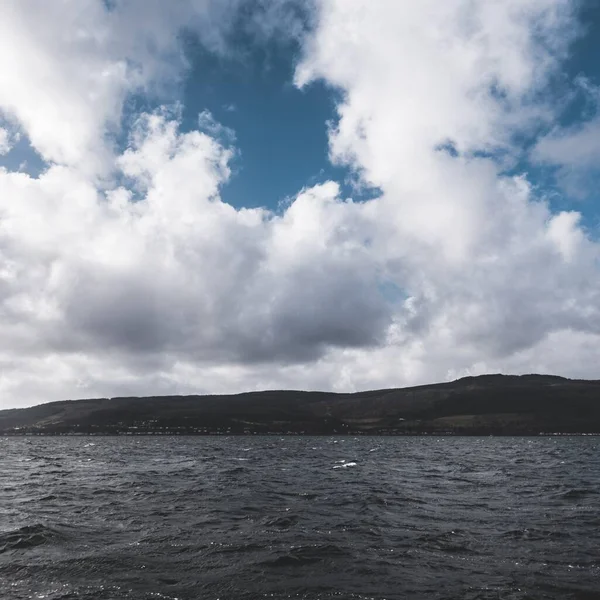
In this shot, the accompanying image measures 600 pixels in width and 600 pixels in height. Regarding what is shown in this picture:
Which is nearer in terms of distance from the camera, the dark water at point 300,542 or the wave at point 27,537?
the dark water at point 300,542

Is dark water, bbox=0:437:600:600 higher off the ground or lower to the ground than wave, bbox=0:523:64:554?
lower

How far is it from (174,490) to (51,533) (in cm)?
1823

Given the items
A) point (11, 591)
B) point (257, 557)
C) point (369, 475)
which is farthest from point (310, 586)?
point (369, 475)

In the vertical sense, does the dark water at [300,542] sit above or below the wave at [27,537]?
below

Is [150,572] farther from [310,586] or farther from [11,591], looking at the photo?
[310,586]

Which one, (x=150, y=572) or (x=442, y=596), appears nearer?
(x=442, y=596)

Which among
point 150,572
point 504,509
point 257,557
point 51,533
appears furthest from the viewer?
point 504,509

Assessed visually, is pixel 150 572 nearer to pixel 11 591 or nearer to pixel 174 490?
pixel 11 591

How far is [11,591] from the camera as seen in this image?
16297mm

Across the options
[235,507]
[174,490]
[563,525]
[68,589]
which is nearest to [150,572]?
[68,589]

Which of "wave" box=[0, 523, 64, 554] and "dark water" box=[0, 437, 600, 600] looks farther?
"wave" box=[0, 523, 64, 554]

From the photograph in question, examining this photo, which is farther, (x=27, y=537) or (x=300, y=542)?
(x=27, y=537)

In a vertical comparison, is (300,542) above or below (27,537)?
below

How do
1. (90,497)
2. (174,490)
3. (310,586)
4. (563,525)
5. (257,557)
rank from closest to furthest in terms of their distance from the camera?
(310,586)
(257,557)
(563,525)
(90,497)
(174,490)
